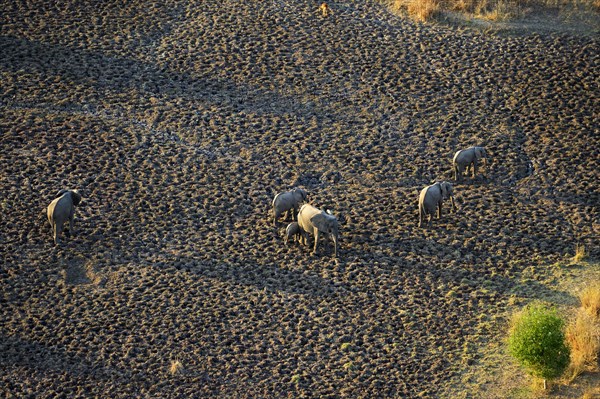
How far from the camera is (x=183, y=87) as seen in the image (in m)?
36.1

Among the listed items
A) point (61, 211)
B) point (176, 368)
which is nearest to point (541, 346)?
point (176, 368)

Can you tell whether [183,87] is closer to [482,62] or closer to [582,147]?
[482,62]

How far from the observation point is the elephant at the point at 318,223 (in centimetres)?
2828

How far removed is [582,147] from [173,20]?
14.3 m

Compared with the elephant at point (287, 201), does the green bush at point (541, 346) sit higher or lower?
higher

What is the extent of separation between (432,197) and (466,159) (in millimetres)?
2347

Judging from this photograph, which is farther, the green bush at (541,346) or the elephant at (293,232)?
the elephant at (293,232)

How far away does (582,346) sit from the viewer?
25.4m

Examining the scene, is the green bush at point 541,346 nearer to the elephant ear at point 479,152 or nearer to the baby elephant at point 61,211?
the elephant ear at point 479,152

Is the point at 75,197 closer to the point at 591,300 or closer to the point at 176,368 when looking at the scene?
the point at 176,368

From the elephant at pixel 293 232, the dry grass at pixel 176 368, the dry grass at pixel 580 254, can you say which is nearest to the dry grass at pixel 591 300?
the dry grass at pixel 580 254

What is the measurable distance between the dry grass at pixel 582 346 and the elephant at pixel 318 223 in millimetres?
5959

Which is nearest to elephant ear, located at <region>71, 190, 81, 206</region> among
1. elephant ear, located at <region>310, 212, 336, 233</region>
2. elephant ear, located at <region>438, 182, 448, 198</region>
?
elephant ear, located at <region>310, 212, 336, 233</region>

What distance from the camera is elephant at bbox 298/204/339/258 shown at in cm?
2828
